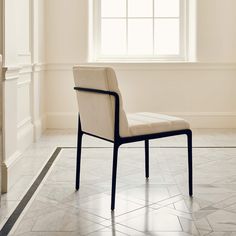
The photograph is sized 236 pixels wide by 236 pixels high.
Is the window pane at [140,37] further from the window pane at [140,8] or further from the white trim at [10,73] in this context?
the white trim at [10,73]

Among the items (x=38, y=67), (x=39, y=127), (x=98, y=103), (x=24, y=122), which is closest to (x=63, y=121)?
(x=39, y=127)

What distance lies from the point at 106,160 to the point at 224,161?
97cm

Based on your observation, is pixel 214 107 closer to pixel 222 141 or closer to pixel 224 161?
pixel 222 141

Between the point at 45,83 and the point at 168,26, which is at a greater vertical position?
the point at 168,26

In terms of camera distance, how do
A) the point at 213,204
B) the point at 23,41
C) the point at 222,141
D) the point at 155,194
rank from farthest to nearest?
the point at 222,141, the point at 23,41, the point at 155,194, the point at 213,204

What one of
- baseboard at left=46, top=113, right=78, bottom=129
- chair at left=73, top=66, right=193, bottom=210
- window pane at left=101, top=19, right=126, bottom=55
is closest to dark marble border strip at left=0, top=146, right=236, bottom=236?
chair at left=73, top=66, right=193, bottom=210

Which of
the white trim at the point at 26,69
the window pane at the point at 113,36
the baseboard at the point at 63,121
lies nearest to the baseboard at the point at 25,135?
the white trim at the point at 26,69

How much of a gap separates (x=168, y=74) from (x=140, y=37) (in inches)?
25.3

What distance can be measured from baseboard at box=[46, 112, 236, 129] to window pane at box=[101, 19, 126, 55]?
37.7 inches

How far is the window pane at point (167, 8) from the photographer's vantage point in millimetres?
5453

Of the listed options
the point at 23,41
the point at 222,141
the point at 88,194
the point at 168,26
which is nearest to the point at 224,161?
the point at 222,141

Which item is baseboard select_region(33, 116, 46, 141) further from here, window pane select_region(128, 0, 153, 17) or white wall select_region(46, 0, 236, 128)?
window pane select_region(128, 0, 153, 17)

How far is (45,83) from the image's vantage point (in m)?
5.23

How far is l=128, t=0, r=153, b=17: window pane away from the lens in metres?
5.46
